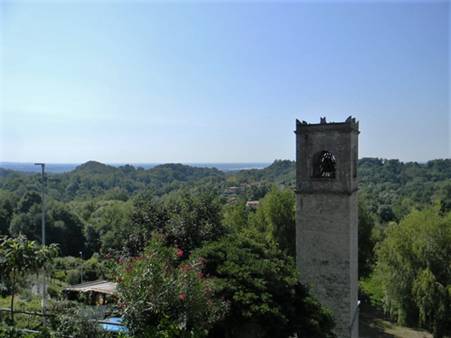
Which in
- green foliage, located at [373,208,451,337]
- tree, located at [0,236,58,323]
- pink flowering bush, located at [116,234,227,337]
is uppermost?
tree, located at [0,236,58,323]

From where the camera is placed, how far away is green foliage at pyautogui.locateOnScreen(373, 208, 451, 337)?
18.8m

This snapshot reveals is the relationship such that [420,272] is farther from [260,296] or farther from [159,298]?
[159,298]

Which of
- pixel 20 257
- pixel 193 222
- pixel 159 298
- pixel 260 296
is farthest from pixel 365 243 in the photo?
pixel 20 257

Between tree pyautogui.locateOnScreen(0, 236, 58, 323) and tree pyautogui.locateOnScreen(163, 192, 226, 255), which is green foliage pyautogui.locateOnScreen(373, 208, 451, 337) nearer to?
tree pyautogui.locateOnScreen(163, 192, 226, 255)

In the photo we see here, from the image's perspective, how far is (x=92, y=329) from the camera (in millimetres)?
6672

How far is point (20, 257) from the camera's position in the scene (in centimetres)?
748

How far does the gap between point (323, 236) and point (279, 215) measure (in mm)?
11722

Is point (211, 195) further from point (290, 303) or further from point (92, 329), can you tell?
point (92, 329)

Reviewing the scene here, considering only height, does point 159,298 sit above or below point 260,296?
above

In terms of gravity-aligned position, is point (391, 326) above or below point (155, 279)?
below

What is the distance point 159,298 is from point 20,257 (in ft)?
9.77

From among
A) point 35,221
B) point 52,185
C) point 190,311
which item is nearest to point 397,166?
point 52,185

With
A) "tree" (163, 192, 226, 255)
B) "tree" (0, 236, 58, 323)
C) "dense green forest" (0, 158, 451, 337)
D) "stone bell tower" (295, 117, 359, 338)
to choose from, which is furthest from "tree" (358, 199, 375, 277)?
"tree" (0, 236, 58, 323)

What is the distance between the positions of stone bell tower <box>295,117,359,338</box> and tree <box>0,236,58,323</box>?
933 centimetres
